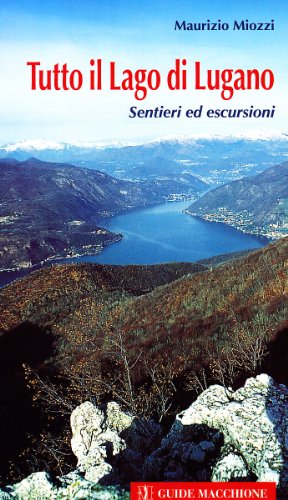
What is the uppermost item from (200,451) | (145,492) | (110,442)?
(145,492)

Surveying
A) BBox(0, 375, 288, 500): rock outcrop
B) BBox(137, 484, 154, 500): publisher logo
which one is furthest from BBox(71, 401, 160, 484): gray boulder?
BBox(137, 484, 154, 500): publisher logo

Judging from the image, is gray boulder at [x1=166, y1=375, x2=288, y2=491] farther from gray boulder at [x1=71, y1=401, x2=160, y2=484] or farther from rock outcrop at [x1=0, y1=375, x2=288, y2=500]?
gray boulder at [x1=71, y1=401, x2=160, y2=484]

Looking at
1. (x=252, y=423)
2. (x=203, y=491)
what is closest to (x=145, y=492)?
(x=203, y=491)

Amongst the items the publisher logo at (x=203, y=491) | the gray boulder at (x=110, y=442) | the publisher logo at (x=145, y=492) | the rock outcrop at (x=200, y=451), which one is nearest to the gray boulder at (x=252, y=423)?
the rock outcrop at (x=200, y=451)

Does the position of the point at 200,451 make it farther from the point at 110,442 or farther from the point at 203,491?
the point at 110,442

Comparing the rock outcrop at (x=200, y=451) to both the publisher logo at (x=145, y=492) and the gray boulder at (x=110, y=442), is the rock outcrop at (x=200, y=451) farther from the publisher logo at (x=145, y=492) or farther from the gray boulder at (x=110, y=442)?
the publisher logo at (x=145, y=492)

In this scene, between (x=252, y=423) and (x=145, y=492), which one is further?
(x=252, y=423)
